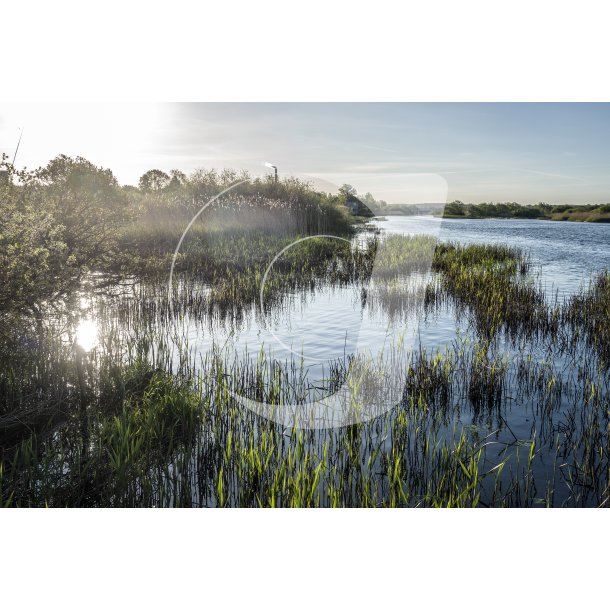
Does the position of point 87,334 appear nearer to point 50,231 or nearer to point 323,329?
point 50,231

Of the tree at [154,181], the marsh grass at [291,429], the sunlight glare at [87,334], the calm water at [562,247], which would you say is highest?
the tree at [154,181]

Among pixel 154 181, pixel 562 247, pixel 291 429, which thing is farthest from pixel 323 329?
pixel 562 247

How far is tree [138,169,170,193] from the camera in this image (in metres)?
15.9

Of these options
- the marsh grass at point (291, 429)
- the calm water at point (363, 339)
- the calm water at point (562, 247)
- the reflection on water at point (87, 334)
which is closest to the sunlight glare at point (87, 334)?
the reflection on water at point (87, 334)

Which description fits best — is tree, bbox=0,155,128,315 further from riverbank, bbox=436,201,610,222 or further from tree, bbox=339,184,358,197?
riverbank, bbox=436,201,610,222

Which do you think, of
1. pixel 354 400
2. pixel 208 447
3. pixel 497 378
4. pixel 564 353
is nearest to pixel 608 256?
pixel 564 353

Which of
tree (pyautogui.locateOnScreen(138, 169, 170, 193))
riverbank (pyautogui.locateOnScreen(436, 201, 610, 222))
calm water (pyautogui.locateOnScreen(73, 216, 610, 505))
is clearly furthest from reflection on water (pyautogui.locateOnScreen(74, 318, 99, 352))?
riverbank (pyautogui.locateOnScreen(436, 201, 610, 222))

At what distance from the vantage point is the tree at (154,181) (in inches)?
628

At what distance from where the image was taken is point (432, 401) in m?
5.57

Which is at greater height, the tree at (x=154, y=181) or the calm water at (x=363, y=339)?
the tree at (x=154, y=181)

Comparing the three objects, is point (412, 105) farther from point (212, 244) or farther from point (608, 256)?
point (608, 256)

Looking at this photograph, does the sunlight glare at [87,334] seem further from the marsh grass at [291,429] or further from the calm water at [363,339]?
the calm water at [363,339]

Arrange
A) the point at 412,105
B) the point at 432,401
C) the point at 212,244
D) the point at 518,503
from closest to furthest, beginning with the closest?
1. the point at 518,503
2. the point at 432,401
3. the point at 412,105
4. the point at 212,244
